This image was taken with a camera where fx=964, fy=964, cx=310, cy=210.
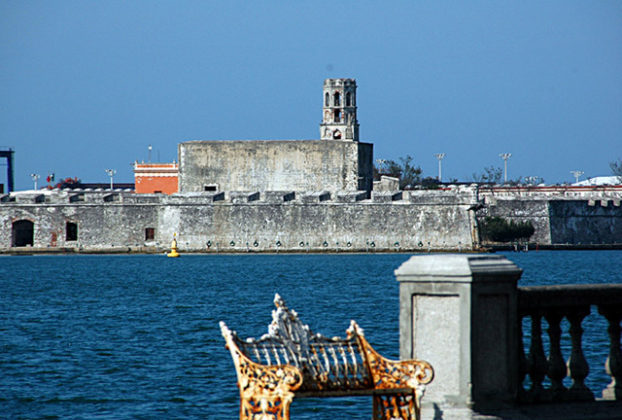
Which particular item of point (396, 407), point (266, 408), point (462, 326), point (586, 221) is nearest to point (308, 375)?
point (266, 408)

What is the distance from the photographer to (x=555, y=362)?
5.70m

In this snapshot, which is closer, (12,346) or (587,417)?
(587,417)

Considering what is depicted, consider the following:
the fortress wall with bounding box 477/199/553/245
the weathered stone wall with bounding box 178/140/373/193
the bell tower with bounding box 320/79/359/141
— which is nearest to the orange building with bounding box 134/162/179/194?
the weathered stone wall with bounding box 178/140/373/193

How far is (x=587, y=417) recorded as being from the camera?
552 centimetres

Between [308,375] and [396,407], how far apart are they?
53 cm

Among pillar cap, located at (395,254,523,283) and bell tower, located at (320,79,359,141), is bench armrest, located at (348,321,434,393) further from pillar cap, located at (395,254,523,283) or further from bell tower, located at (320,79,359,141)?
bell tower, located at (320,79,359,141)

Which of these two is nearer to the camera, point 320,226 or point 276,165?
point 320,226

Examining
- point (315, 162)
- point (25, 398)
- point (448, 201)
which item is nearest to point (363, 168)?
point (315, 162)

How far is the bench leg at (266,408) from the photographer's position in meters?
5.12

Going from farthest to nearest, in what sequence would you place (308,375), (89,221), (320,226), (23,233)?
1. (23,233)
2. (89,221)
3. (320,226)
4. (308,375)

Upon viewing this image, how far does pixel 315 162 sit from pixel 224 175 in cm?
494

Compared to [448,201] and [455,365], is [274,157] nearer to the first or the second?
[448,201]

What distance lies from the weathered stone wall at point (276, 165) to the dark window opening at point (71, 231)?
19.3ft

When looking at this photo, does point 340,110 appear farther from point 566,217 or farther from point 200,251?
point 566,217
